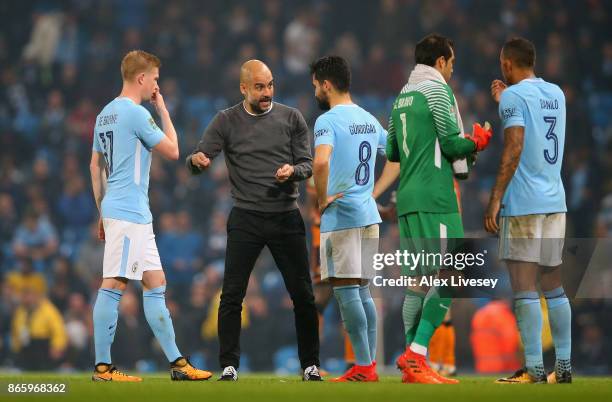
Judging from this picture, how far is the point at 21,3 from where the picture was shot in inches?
839

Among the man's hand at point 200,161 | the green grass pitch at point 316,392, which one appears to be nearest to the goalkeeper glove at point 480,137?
the green grass pitch at point 316,392

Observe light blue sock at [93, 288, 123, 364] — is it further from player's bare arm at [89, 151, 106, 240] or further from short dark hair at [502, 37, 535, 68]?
short dark hair at [502, 37, 535, 68]

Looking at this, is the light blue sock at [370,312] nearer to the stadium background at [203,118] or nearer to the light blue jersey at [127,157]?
the light blue jersey at [127,157]

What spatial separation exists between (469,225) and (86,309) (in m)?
5.45

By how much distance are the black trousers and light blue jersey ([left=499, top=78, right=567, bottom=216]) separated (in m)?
1.50

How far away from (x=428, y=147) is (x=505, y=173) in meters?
0.53

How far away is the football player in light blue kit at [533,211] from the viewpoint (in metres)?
7.63

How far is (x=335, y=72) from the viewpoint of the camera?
819 cm

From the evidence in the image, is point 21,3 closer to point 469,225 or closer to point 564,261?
point 469,225

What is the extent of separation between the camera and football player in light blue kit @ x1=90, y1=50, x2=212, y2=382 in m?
7.94

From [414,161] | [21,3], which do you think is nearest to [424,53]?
[414,161]

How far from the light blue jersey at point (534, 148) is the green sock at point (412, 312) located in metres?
0.83

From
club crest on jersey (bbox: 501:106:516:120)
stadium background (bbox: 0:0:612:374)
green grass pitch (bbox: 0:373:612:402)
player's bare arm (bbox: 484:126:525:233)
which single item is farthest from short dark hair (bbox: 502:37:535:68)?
stadium background (bbox: 0:0:612:374)

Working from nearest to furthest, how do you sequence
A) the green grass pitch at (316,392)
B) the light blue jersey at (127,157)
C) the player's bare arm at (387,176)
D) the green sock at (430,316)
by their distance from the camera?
the green grass pitch at (316,392)
the green sock at (430,316)
the light blue jersey at (127,157)
the player's bare arm at (387,176)
